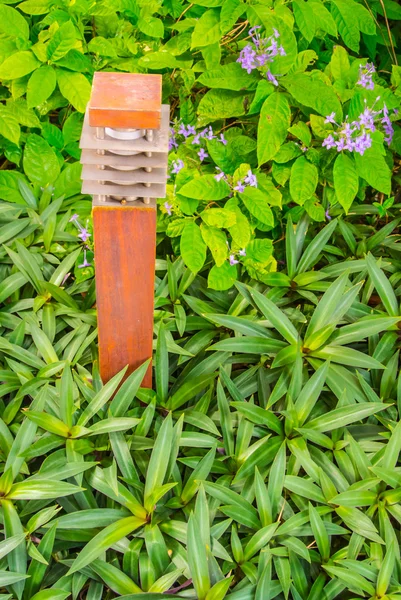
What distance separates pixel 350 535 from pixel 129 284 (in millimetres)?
875

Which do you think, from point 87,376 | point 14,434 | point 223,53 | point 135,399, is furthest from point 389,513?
point 223,53

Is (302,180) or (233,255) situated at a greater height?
(302,180)

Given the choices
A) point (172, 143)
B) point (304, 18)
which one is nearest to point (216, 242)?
point (172, 143)

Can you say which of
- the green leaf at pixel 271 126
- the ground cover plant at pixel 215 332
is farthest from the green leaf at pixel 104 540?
the green leaf at pixel 271 126

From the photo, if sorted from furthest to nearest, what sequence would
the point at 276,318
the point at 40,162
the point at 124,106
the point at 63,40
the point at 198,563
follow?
1. the point at 40,162
2. the point at 63,40
3. the point at 276,318
4. the point at 198,563
5. the point at 124,106

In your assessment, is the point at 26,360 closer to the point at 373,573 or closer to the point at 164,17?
the point at 373,573

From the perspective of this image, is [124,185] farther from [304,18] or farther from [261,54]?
[304,18]

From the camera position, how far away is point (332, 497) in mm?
1658

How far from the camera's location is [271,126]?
191 centimetres

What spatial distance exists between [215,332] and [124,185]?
80 cm

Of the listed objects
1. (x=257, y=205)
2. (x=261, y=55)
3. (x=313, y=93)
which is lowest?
(x=257, y=205)

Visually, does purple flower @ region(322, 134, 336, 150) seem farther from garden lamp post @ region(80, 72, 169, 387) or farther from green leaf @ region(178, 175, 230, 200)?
garden lamp post @ region(80, 72, 169, 387)

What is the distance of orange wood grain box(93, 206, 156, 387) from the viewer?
1409mm

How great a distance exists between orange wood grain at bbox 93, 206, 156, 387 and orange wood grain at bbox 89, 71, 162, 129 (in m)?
0.21
